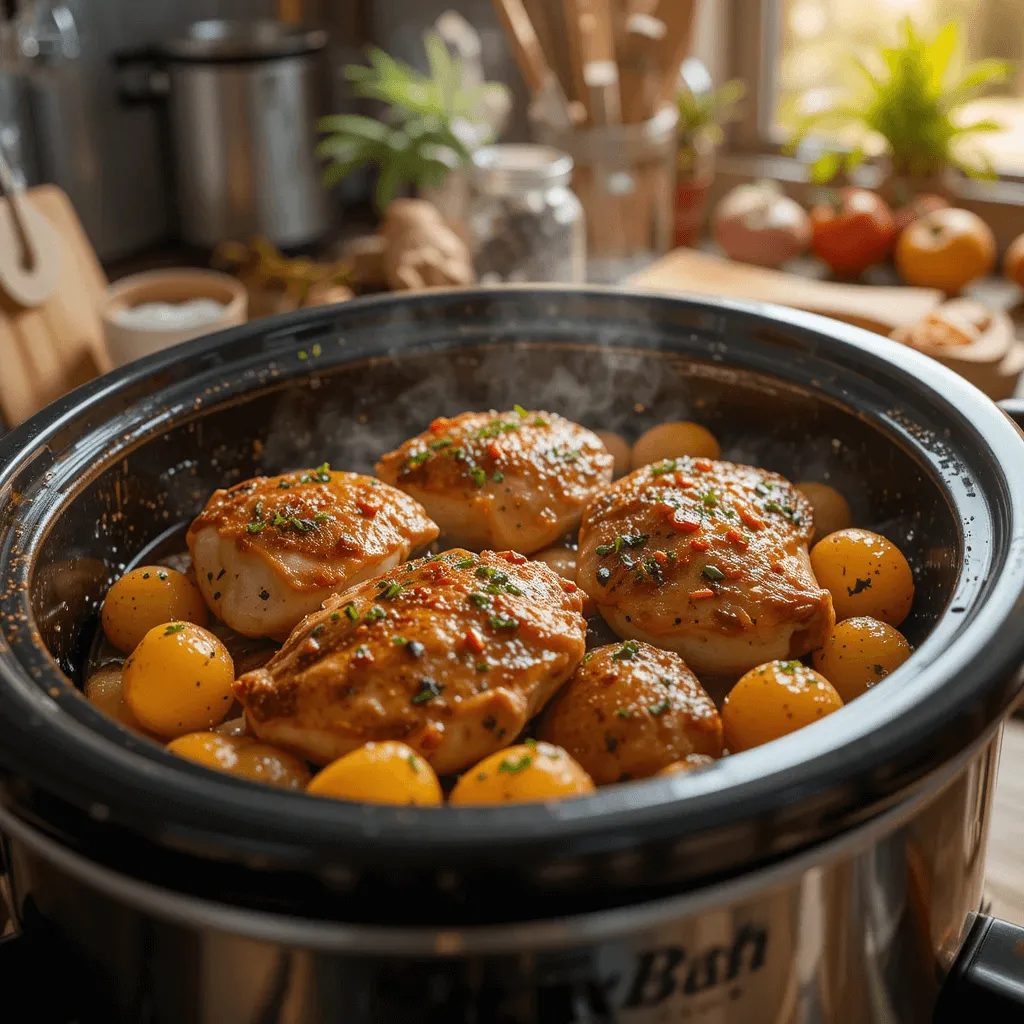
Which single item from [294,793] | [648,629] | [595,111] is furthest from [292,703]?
[595,111]

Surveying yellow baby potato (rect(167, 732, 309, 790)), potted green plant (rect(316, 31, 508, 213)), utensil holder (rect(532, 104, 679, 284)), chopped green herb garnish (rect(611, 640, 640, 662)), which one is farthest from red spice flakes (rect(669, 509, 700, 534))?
potted green plant (rect(316, 31, 508, 213))

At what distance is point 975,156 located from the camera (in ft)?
12.2

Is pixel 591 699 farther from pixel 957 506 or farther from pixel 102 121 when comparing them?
pixel 102 121

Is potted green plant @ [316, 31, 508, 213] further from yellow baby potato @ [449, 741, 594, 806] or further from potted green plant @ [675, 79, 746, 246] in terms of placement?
yellow baby potato @ [449, 741, 594, 806]

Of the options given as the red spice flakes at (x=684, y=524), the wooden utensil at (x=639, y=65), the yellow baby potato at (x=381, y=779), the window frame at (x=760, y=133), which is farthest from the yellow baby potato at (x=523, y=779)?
the window frame at (x=760, y=133)

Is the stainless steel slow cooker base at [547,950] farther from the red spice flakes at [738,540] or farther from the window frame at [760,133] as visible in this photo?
the window frame at [760,133]

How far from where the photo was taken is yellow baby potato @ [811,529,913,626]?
1.51 metres

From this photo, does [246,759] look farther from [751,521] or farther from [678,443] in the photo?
[678,443]

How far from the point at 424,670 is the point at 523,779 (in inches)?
Answer: 7.7

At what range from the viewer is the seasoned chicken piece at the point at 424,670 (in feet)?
3.95

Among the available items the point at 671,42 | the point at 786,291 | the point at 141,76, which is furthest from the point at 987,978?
the point at 141,76

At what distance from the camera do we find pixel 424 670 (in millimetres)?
1233

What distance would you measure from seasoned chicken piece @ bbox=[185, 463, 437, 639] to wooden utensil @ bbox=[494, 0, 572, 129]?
1.96 metres

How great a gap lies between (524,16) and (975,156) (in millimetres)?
1526
